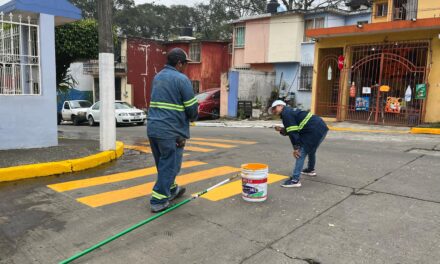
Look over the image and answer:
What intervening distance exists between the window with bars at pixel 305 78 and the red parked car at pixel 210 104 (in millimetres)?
5056

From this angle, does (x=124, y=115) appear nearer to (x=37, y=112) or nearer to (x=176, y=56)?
(x=37, y=112)

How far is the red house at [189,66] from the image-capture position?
2980cm

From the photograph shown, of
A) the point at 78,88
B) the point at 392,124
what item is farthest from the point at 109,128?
the point at 78,88

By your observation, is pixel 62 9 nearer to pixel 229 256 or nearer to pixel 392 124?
pixel 229 256

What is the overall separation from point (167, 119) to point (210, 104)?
17.3 meters

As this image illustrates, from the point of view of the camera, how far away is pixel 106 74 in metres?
8.26

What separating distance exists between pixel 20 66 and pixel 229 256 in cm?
681

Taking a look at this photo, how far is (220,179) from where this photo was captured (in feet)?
20.8

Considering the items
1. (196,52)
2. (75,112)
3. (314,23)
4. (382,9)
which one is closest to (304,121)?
(382,9)

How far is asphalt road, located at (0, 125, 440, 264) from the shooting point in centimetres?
357

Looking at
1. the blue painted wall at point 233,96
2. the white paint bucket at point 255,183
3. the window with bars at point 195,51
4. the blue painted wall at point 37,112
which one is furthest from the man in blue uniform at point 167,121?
the window with bars at point 195,51

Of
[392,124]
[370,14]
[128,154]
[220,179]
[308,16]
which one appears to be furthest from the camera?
[308,16]

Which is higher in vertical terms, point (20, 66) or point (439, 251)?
point (20, 66)

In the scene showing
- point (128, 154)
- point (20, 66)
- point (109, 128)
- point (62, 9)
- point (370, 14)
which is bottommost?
point (128, 154)
